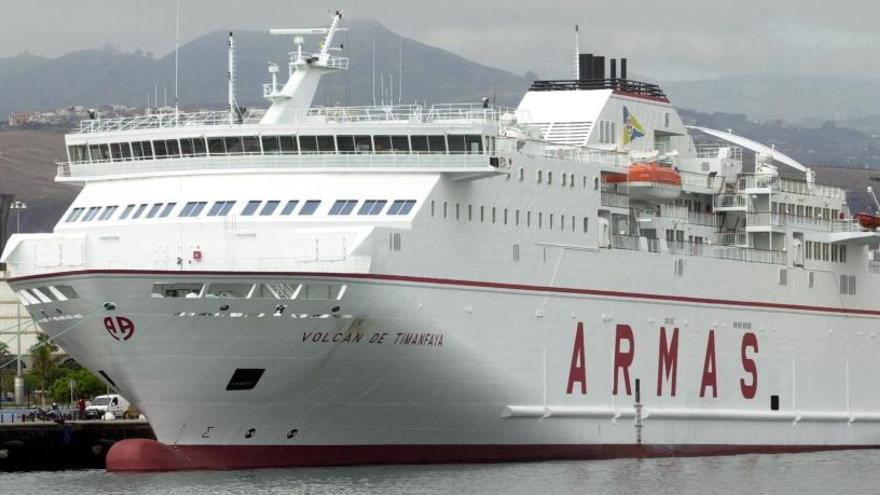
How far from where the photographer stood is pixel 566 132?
4559 centimetres

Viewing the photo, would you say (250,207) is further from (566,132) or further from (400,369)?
(566,132)

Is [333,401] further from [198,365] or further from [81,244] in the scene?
[81,244]

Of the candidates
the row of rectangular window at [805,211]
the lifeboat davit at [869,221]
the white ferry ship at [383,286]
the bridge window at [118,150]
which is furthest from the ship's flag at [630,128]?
the bridge window at [118,150]

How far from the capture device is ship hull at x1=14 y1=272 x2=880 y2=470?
36031mm

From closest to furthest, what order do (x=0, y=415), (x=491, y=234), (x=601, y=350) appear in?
(x=491, y=234) < (x=601, y=350) < (x=0, y=415)

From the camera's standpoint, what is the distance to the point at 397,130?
38219mm

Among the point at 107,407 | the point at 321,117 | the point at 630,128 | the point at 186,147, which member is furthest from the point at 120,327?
the point at 107,407

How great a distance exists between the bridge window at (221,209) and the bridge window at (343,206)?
202 cm

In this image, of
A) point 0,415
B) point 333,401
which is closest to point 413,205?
point 333,401

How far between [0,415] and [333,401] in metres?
14.2

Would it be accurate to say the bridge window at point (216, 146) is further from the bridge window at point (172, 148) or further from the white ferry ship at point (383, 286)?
the bridge window at point (172, 148)

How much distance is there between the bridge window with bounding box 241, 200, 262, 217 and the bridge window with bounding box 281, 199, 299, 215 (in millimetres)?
556

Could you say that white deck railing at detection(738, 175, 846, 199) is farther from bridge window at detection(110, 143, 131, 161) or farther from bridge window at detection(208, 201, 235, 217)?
bridge window at detection(110, 143, 131, 161)

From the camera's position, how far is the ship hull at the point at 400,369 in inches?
1419
